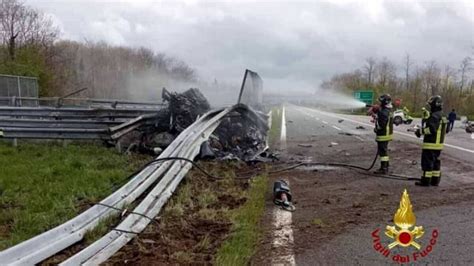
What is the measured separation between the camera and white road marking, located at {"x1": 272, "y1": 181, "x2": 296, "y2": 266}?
3.76 metres

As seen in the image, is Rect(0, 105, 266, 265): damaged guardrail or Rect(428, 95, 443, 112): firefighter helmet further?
Rect(428, 95, 443, 112): firefighter helmet

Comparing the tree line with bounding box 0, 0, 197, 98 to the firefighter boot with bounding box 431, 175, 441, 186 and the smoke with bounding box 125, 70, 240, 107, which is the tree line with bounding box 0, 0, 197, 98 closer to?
the smoke with bounding box 125, 70, 240, 107

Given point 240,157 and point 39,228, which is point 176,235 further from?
point 240,157

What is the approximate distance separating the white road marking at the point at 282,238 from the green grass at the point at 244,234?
0.60ft

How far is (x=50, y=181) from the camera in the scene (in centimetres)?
618

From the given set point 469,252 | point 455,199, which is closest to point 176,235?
point 469,252

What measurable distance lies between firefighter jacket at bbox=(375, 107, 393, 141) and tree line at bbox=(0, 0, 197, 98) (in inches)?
1065

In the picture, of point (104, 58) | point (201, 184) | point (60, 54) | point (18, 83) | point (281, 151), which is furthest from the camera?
point (104, 58)

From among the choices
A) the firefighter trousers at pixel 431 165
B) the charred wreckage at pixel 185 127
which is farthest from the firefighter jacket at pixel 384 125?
the charred wreckage at pixel 185 127

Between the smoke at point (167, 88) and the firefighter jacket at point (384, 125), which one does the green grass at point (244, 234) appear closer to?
the firefighter jacket at point (384, 125)

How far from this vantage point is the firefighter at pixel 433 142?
7.14 m

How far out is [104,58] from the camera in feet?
200

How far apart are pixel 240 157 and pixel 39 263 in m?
6.18

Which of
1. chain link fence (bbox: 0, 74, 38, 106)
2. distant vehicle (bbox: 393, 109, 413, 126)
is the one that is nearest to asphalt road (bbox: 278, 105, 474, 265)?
chain link fence (bbox: 0, 74, 38, 106)
